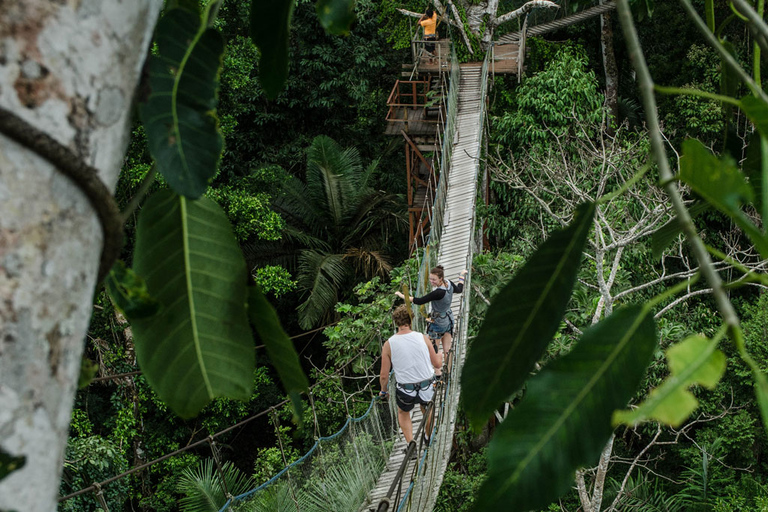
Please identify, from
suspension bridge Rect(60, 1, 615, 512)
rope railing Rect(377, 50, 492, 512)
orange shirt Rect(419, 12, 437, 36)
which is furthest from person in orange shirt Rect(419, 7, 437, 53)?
rope railing Rect(377, 50, 492, 512)

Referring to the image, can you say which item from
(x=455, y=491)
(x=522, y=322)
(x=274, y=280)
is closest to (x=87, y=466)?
(x=274, y=280)

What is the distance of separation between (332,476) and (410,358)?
2.74ft

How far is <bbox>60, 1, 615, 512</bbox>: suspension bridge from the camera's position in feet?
12.0

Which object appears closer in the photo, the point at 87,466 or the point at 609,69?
the point at 87,466

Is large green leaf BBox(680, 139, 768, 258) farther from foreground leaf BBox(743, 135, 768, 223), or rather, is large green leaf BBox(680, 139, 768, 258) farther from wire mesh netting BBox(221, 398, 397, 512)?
wire mesh netting BBox(221, 398, 397, 512)

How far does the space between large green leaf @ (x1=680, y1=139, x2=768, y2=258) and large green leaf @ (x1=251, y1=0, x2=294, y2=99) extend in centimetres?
28

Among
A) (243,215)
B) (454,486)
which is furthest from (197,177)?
(243,215)

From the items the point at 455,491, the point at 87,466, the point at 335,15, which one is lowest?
the point at 87,466

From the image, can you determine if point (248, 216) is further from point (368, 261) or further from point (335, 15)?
point (335, 15)

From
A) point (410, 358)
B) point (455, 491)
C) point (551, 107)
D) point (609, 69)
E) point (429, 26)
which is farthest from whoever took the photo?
point (609, 69)

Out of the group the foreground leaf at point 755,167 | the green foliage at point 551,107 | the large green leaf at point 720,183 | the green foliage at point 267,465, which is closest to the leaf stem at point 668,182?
the large green leaf at point 720,183

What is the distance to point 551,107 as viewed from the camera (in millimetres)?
8180

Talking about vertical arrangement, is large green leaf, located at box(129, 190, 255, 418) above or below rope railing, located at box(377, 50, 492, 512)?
above

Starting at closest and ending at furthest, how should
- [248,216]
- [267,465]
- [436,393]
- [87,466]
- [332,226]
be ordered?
[436,393] → [87,466] → [267,465] → [248,216] → [332,226]
